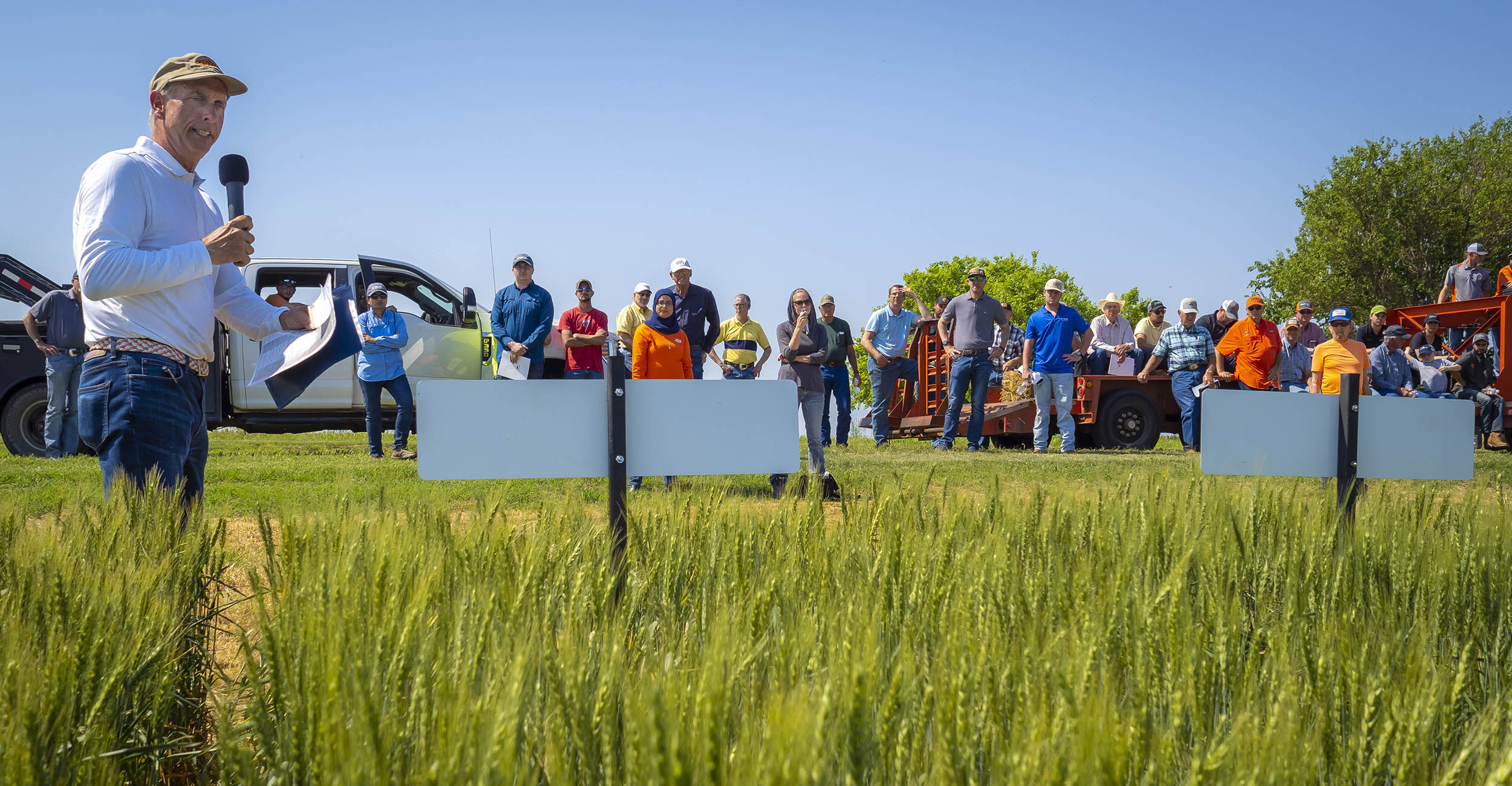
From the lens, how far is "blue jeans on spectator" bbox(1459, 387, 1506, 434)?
12.5 m

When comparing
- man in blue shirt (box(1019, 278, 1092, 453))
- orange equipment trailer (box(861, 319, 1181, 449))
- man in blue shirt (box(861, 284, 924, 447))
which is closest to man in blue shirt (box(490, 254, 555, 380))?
man in blue shirt (box(861, 284, 924, 447))

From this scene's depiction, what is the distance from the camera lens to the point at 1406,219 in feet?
109

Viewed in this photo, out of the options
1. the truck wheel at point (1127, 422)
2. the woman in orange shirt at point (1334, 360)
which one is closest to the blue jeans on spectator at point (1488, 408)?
the truck wheel at point (1127, 422)

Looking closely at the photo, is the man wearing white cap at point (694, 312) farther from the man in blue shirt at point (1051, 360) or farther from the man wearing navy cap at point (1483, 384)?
the man wearing navy cap at point (1483, 384)

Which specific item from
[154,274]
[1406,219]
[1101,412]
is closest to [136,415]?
[154,274]

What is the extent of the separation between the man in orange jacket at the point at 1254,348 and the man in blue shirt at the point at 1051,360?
159 cm

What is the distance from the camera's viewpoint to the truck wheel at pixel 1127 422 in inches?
472

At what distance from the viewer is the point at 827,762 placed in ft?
3.94

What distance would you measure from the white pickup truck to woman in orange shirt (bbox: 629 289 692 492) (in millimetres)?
4447

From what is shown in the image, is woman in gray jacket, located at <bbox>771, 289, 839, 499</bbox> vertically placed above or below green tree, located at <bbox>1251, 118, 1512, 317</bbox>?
below

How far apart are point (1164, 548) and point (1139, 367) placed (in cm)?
1057

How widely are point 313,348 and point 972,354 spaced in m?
8.63

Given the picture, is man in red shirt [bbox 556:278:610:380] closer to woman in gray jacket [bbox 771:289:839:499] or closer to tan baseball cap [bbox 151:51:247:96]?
woman in gray jacket [bbox 771:289:839:499]

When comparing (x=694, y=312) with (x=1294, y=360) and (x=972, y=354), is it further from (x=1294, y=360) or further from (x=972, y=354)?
(x=1294, y=360)
